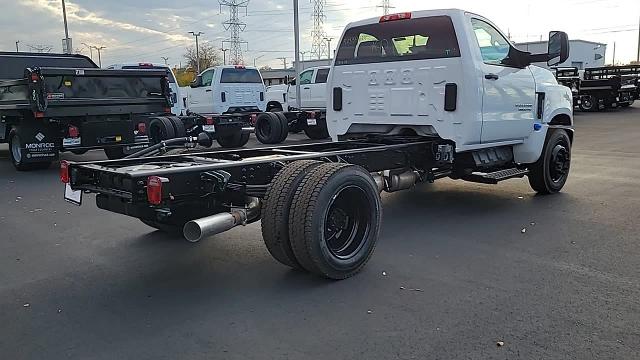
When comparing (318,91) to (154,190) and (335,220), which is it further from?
(154,190)

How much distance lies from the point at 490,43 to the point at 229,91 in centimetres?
1249

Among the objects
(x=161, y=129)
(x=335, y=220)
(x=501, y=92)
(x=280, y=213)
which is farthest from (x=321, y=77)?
(x=280, y=213)

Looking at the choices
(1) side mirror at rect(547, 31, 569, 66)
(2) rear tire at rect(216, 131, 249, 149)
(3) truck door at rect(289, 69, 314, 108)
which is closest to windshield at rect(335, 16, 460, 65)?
(1) side mirror at rect(547, 31, 569, 66)

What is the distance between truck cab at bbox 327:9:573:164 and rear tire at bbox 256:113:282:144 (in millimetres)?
7226

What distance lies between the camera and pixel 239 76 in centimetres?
1819

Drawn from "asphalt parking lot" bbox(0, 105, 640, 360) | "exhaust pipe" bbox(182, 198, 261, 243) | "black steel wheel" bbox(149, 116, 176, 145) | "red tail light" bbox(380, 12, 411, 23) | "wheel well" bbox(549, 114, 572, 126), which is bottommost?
"asphalt parking lot" bbox(0, 105, 640, 360)

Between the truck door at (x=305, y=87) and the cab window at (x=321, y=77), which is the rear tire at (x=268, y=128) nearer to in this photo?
the truck door at (x=305, y=87)

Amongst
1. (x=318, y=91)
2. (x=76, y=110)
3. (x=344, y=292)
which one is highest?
(x=318, y=91)

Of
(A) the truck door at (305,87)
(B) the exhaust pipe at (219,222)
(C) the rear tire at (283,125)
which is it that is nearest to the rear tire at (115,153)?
(C) the rear tire at (283,125)

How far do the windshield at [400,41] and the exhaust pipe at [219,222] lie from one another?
2917 millimetres

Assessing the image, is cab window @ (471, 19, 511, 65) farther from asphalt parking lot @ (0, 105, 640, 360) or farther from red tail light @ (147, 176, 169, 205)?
red tail light @ (147, 176, 169, 205)

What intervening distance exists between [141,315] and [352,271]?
1662 millimetres

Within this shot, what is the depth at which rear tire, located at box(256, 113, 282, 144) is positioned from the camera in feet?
47.5

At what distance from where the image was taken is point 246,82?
18250 mm
